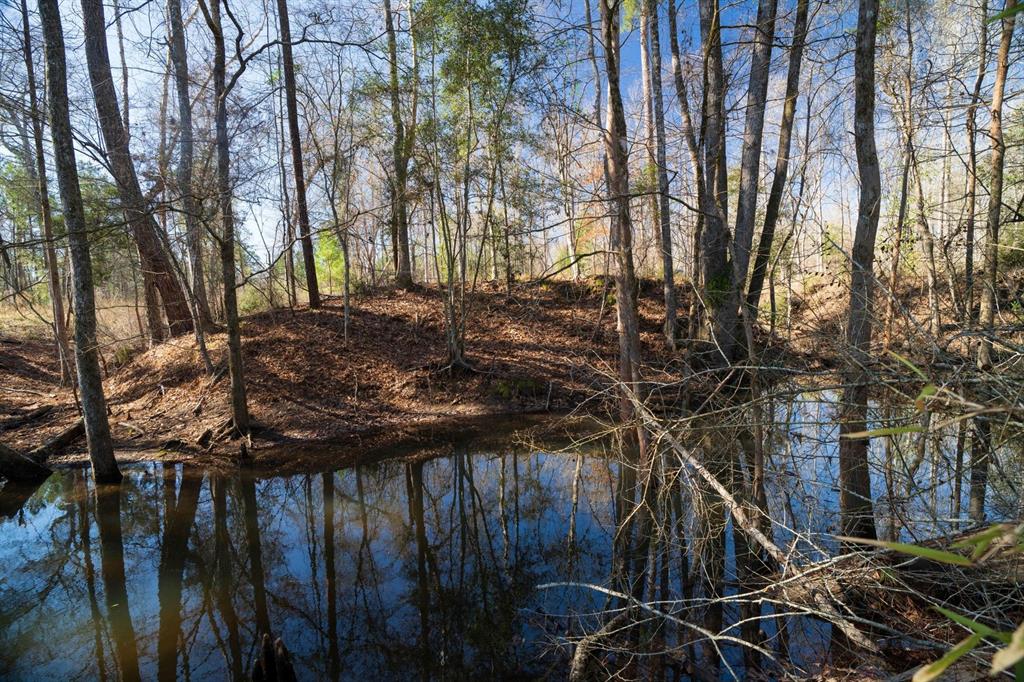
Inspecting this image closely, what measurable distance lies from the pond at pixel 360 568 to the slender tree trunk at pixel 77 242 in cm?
76

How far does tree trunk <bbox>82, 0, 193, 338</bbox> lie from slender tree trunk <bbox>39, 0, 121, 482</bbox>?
0.48 meters

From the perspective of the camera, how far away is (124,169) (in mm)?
7887

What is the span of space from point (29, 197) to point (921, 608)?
15120mm

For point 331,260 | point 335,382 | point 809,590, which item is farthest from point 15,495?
point 331,260

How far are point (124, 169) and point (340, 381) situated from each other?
538 cm

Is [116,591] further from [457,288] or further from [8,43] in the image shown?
[457,288]

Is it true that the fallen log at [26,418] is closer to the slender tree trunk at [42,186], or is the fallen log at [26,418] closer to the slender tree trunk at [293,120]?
the slender tree trunk at [42,186]

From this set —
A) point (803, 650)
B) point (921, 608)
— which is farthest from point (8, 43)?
point (921, 608)

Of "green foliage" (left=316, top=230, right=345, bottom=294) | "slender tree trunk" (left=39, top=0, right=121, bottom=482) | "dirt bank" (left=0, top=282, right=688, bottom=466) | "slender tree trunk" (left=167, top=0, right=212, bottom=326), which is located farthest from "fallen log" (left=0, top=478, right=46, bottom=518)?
"green foliage" (left=316, top=230, right=345, bottom=294)

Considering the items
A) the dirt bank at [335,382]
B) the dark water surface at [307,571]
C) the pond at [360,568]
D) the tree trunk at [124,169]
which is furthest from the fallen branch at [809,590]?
the tree trunk at [124,169]

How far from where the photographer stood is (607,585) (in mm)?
4816

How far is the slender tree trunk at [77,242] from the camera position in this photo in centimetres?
646

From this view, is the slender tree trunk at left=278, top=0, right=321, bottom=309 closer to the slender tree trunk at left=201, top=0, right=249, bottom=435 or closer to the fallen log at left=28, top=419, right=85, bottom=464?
the slender tree trunk at left=201, top=0, right=249, bottom=435

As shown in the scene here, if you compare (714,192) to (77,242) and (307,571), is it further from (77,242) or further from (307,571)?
(77,242)
